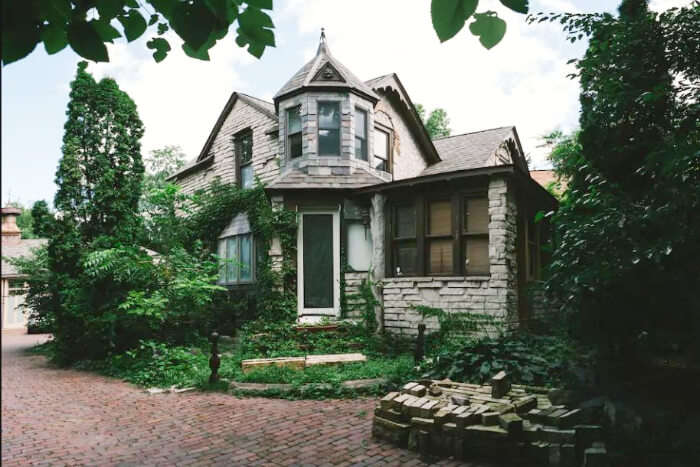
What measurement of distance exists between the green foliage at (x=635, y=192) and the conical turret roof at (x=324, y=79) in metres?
8.03

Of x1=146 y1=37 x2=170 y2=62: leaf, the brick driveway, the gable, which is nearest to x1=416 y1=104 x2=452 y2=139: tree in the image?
the gable

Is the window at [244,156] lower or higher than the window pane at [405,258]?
higher

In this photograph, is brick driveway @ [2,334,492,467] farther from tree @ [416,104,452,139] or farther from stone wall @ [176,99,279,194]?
tree @ [416,104,452,139]

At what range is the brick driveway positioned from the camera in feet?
16.3

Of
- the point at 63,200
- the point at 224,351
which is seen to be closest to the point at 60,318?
the point at 63,200

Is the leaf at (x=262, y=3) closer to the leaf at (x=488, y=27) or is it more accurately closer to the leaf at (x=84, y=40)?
the leaf at (x=84, y=40)

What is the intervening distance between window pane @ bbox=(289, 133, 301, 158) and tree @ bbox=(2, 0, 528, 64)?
1096cm

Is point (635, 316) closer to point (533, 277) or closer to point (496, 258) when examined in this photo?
point (496, 258)

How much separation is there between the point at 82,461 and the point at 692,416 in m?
5.68

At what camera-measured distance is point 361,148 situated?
44.9ft

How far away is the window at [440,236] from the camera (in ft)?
35.3

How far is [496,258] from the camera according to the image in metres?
10.2

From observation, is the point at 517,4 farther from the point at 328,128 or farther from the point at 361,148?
the point at 361,148

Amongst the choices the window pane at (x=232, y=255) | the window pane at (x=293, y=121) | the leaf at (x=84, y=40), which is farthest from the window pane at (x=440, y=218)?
the leaf at (x=84, y=40)
